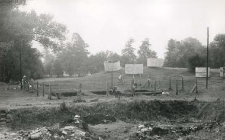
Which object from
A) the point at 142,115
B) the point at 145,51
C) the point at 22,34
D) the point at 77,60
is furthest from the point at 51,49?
the point at 145,51

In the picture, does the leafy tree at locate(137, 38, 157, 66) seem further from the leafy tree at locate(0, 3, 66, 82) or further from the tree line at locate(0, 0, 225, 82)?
the leafy tree at locate(0, 3, 66, 82)

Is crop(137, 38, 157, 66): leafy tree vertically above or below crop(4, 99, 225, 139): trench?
above

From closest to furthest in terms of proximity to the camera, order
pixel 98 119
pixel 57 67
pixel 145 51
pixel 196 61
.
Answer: pixel 98 119 → pixel 196 61 → pixel 57 67 → pixel 145 51

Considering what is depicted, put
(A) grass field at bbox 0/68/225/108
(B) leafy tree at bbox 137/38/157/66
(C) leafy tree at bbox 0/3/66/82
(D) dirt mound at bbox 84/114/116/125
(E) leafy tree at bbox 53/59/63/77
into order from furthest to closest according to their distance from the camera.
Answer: (B) leafy tree at bbox 137/38/157/66 < (E) leafy tree at bbox 53/59/63/77 < (C) leafy tree at bbox 0/3/66/82 < (A) grass field at bbox 0/68/225/108 < (D) dirt mound at bbox 84/114/116/125

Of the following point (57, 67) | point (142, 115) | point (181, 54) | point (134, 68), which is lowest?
point (142, 115)

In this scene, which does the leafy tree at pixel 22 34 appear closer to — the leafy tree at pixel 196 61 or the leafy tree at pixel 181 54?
the leafy tree at pixel 196 61

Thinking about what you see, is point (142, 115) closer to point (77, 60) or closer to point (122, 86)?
point (122, 86)

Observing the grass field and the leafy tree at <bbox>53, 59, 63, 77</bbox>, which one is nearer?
the grass field

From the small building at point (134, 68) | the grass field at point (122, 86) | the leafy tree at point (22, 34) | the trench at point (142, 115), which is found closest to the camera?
the trench at point (142, 115)

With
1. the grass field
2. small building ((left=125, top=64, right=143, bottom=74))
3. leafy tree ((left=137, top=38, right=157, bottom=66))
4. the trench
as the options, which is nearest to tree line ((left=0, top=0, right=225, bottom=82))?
leafy tree ((left=137, top=38, right=157, bottom=66))

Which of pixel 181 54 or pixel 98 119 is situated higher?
pixel 181 54

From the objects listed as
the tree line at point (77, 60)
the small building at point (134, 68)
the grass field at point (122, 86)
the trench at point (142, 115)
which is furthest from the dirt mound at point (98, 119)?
the tree line at point (77, 60)

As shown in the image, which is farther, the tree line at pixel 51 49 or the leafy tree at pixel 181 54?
the leafy tree at pixel 181 54

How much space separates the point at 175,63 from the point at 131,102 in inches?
2350
